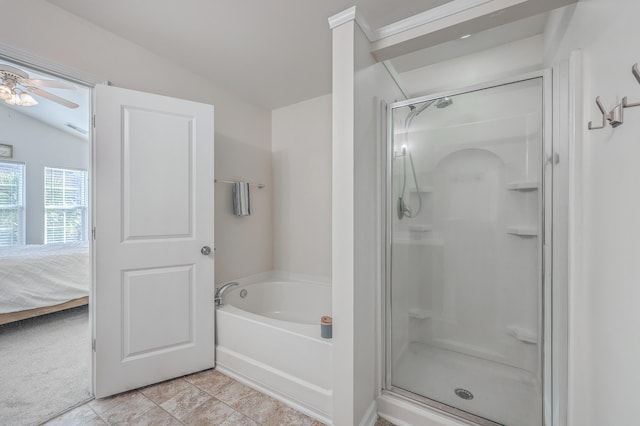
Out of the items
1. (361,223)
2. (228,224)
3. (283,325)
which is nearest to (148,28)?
(228,224)

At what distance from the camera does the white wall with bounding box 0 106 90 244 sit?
Result: 438 cm

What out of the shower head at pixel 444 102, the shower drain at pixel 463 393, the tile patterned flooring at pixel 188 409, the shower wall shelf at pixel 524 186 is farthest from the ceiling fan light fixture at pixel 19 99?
the shower drain at pixel 463 393

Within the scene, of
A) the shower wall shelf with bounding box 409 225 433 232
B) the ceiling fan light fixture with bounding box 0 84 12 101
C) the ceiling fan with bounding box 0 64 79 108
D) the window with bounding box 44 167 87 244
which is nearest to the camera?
the shower wall shelf with bounding box 409 225 433 232

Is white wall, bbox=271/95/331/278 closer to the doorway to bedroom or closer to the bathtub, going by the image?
the bathtub

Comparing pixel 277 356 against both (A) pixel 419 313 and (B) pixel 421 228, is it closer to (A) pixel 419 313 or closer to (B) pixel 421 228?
(A) pixel 419 313

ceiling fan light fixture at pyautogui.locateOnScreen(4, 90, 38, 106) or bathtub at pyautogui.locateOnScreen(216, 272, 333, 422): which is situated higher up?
ceiling fan light fixture at pyautogui.locateOnScreen(4, 90, 38, 106)

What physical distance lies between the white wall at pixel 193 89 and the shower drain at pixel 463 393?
→ 2035 millimetres

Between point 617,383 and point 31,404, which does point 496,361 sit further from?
point 31,404

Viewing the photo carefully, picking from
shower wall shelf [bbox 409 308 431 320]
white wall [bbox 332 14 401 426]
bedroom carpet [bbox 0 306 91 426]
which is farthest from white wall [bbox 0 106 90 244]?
A: shower wall shelf [bbox 409 308 431 320]

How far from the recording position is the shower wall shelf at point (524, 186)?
1401mm

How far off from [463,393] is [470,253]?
81 centimetres

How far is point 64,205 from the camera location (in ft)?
16.2

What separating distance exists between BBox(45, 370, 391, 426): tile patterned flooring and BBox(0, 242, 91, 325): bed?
1792mm

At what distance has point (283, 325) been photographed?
1.74 metres
